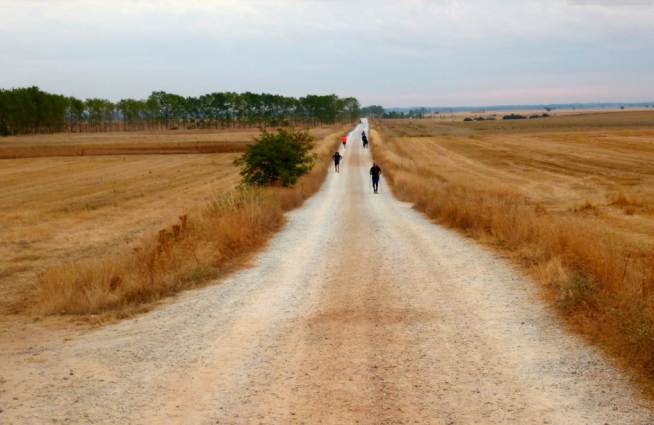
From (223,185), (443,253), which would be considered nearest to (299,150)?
(223,185)

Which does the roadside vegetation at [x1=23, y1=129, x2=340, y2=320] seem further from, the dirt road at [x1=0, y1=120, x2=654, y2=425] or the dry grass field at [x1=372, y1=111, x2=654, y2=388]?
the dry grass field at [x1=372, y1=111, x2=654, y2=388]

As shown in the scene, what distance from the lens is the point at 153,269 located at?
1175 cm

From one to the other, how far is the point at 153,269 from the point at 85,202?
2243 centimetres

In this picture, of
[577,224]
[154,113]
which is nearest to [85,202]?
[577,224]

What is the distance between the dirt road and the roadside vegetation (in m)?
0.73

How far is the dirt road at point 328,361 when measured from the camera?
230 inches

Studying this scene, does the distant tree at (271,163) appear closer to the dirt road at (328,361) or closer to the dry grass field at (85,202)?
the dry grass field at (85,202)

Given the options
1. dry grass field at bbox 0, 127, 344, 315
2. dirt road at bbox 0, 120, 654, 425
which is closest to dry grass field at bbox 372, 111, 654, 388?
dirt road at bbox 0, 120, 654, 425

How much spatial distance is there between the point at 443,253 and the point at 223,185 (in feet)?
85.7

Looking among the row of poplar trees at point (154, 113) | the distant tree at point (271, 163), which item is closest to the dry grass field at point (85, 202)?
the distant tree at point (271, 163)

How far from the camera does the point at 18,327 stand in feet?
31.0

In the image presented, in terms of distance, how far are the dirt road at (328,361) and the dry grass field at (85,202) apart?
15.5 ft

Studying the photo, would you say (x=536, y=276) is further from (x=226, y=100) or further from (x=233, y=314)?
(x=226, y=100)

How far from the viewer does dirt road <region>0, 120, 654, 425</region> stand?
5.84 m
